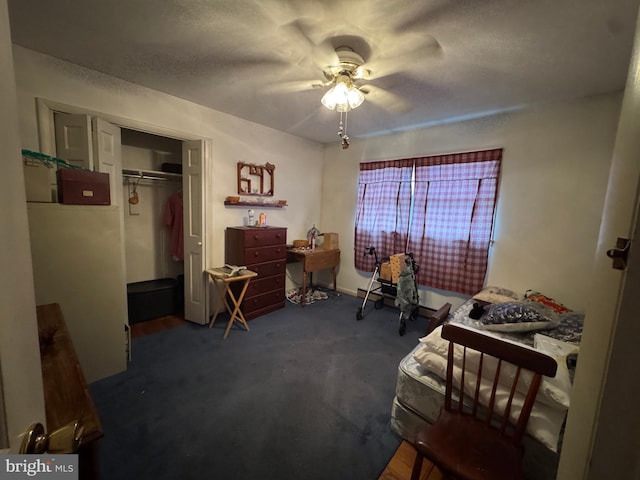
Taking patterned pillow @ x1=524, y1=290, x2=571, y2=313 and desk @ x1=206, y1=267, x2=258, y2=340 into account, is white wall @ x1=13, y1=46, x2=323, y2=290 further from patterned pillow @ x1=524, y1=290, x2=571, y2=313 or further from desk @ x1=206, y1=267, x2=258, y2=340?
patterned pillow @ x1=524, y1=290, x2=571, y2=313

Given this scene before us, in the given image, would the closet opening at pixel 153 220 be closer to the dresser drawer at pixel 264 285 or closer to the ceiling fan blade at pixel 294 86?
the dresser drawer at pixel 264 285

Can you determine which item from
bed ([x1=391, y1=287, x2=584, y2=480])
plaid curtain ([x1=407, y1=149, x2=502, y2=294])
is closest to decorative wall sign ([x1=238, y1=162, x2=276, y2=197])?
plaid curtain ([x1=407, y1=149, x2=502, y2=294])

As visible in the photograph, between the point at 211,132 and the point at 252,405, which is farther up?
the point at 211,132

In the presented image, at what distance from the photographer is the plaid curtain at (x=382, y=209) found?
359 centimetres

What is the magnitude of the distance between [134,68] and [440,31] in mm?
2356

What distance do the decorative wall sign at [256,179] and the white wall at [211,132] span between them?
0.08 metres

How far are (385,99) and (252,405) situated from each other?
9.60 feet

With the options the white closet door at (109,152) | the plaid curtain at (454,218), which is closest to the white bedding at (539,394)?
the plaid curtain at (454,218)

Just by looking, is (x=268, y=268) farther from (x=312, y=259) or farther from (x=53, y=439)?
(x=53, y=439)

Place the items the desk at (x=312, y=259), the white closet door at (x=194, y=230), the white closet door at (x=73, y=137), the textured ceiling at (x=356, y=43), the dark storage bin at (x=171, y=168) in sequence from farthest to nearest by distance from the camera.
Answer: the desk at (x=312, y=259) < the dark storage bin at (x=171, y=168) < the white closet door at (x=194, y=230) < the white closet door at (x=73, y=137) < the textured ceiling at (x=356, y=43)

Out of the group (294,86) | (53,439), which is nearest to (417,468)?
(53,439)

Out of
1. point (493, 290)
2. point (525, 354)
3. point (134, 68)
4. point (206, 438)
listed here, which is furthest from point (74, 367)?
point (493, 290)

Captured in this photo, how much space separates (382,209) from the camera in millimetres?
3783

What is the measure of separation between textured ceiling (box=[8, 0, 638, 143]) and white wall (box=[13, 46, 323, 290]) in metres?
0.13
